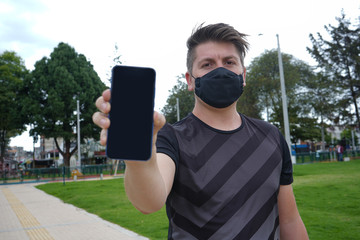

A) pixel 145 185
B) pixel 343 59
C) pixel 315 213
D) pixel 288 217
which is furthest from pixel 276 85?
pixel 145 185

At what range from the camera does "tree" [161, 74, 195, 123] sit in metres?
50.1

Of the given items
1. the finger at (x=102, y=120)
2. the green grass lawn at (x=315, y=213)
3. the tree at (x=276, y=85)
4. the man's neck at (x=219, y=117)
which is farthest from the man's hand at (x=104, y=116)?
the tree at (x=276, y=85)

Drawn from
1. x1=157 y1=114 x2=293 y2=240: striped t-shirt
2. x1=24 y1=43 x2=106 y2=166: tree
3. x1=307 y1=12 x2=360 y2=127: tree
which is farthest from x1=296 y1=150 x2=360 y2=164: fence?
x1=157 y1=114 x2=293 y2=240: striped t-shirt

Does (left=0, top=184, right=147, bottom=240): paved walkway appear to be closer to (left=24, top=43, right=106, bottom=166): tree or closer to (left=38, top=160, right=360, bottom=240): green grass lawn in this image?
(left=38, top=160, right=360, bottom=240): green grass lawn

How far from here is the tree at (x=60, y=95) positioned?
35781 millimetres

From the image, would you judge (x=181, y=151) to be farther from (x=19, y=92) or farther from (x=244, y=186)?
(x=19, y=92)

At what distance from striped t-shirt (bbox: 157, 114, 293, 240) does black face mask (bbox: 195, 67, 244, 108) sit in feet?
0.52

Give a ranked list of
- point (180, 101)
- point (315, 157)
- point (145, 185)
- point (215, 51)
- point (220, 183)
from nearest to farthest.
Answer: point (145, 185), point (220, 183), point (215, 51), point (315, 157), point (180, 101)

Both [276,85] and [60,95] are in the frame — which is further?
[276,85]

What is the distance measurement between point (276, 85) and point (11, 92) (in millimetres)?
30607

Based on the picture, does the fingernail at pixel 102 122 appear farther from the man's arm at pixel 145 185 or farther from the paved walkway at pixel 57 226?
the paved walkway at pixel 57 226

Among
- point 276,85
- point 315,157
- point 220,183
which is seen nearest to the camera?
point 220,183

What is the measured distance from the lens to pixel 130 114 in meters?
1.08

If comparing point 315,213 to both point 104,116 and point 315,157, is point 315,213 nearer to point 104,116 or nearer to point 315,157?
point 104,116
